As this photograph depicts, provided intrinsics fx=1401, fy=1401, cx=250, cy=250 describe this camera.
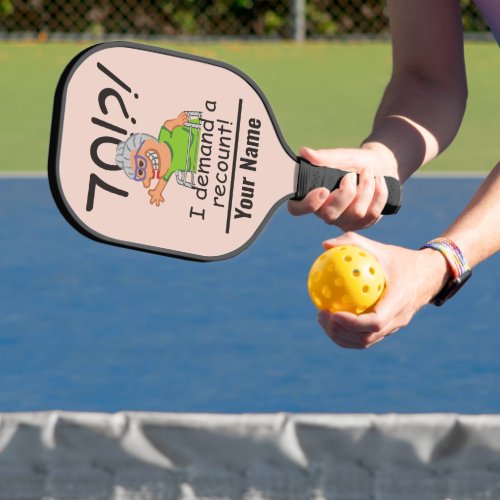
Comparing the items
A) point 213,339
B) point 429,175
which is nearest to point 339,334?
point 213,339

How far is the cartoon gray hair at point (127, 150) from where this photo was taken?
86.7 inches

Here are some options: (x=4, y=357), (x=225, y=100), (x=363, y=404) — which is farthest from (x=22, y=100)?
(x=225, y=100)

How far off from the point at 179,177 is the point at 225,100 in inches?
7.3

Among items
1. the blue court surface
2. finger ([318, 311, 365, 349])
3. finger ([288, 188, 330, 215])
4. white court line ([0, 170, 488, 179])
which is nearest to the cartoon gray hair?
finger ([288, 188, 330, 215])

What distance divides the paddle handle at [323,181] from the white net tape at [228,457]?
0.37 metres

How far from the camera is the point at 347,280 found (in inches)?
83.0

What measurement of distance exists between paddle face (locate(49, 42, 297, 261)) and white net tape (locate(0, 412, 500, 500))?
309 mm

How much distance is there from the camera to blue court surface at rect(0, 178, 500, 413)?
4145 millimetres

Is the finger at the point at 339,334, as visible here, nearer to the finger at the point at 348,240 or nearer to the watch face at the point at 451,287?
the finger at the point at 348,240

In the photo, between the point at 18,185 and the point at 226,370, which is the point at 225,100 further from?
the point at 18,185

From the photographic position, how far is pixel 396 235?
19.7 ft

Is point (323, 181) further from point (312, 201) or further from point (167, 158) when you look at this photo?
point (167, 158)

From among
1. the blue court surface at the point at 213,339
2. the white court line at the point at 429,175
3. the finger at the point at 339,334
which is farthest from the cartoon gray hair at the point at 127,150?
the white court line at the point at 429,175

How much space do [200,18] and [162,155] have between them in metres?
10.9
